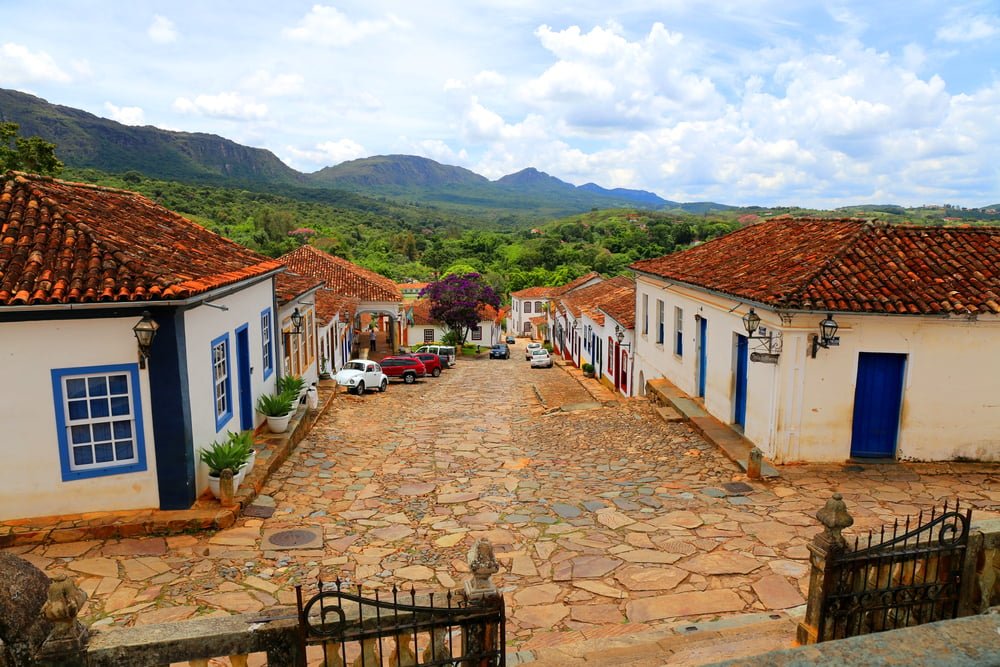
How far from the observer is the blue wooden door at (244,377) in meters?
11.5

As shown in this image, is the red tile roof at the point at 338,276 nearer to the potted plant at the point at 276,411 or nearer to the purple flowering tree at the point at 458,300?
the purple flowering tree at the point at 458,300

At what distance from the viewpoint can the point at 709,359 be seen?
566 inches

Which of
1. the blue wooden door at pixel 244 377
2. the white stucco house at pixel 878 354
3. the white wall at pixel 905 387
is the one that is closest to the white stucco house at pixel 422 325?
the blue wooden door at pixel 244 377

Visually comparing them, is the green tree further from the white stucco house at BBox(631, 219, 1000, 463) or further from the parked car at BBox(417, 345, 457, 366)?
the white stucco house at BBox(631, 219, 1000, 463)

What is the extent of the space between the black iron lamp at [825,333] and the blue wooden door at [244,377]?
968cm

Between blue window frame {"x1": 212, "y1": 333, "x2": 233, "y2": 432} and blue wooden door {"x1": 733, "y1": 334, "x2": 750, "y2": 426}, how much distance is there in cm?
942

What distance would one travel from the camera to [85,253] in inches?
317

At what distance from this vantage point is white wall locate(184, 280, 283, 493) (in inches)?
336

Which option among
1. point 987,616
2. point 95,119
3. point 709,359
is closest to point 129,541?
Result: point 987,616

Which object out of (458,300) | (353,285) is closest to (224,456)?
(353,285)

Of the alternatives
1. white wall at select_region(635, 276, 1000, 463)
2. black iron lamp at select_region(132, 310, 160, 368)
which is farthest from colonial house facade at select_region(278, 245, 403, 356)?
white wall at select_region(635, 276, 1000, 463)

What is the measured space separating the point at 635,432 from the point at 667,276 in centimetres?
498

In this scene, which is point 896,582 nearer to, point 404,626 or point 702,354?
point 404,626

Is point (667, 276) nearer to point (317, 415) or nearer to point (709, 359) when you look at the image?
point (709, 359)
